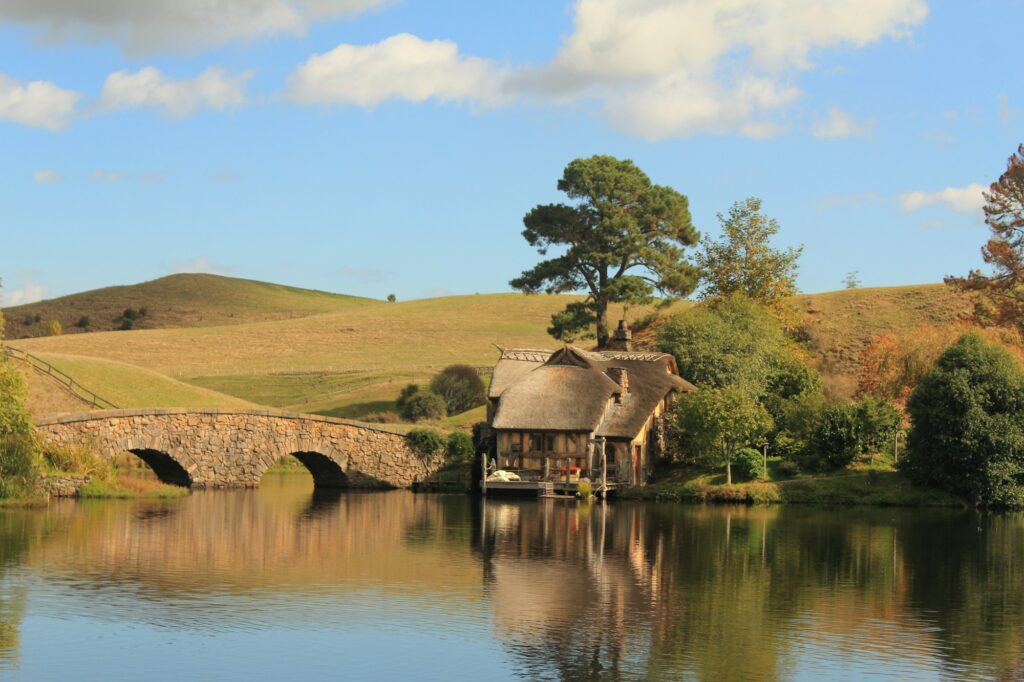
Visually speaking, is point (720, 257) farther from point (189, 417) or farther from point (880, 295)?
point (189, 417)

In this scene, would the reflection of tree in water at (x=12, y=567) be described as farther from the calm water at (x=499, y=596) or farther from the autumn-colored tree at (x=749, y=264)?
the autumn-colored tree at (x=749, y=264)

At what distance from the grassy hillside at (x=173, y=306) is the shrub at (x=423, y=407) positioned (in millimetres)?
62814

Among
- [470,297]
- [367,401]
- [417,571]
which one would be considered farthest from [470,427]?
[470,297]

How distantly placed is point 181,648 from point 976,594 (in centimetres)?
1847

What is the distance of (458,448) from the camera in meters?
63.5

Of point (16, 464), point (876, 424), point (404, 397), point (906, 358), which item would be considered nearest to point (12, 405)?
point (16, 464)

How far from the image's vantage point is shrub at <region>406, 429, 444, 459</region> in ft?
206

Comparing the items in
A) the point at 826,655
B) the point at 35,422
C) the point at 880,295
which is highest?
the point at 880,295

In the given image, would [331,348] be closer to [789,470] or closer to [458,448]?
[458,448]

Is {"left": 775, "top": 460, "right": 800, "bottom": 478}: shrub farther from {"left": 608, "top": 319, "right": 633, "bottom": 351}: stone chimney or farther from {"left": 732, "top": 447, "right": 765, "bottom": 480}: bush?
{"left": 608, "top": 319, "right": 633, "bottom": 351}: stone chimney

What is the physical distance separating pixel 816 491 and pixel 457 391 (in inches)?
1330

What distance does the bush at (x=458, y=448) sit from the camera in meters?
63.6

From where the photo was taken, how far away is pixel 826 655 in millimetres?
23953

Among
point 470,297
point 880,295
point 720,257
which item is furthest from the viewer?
point 470,297
